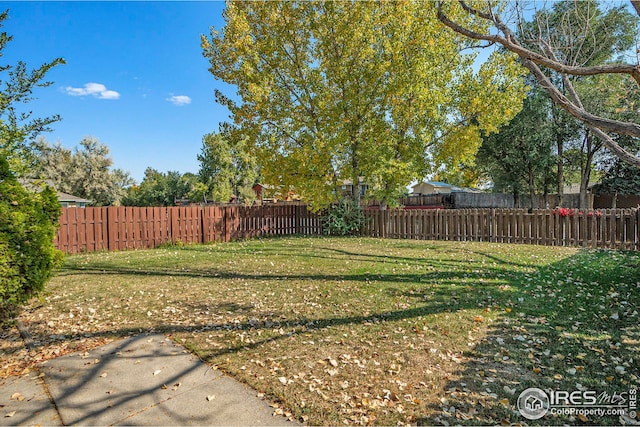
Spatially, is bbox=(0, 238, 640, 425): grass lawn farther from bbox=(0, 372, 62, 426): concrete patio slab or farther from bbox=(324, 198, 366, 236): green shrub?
bbox=(324, 198, 366, 236): green shrub

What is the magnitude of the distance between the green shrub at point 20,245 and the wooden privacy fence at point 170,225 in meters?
7.04

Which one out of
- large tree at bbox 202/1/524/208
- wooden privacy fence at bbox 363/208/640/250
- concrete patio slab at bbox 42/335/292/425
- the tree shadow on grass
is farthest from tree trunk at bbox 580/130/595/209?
concrete patio slab at bbox 42/335/292/425

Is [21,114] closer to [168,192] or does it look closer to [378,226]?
[378,226]

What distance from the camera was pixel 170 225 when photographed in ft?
41.9

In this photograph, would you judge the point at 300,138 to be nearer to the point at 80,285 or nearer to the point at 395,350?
the point at 80,285

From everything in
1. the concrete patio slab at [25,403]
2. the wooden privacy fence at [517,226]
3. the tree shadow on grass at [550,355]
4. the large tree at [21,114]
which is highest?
the large tree at [21,114]

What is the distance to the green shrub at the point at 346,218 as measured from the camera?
14656 millimetres

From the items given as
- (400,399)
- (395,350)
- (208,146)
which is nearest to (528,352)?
(395,350)

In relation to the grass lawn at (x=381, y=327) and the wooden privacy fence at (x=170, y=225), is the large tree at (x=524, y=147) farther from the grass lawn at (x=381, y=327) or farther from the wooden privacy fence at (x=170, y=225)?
the grass lawn at (x=381, y=327)

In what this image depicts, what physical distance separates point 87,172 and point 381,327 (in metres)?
42.5

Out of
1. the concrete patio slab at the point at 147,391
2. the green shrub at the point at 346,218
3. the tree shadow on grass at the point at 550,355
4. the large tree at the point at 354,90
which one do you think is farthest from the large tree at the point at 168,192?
the tree shadow on grass at the point at 550,355

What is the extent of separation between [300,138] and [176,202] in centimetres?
3246

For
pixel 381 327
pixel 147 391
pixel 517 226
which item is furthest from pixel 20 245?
pixel 517 226

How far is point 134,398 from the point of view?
2.65 meters
